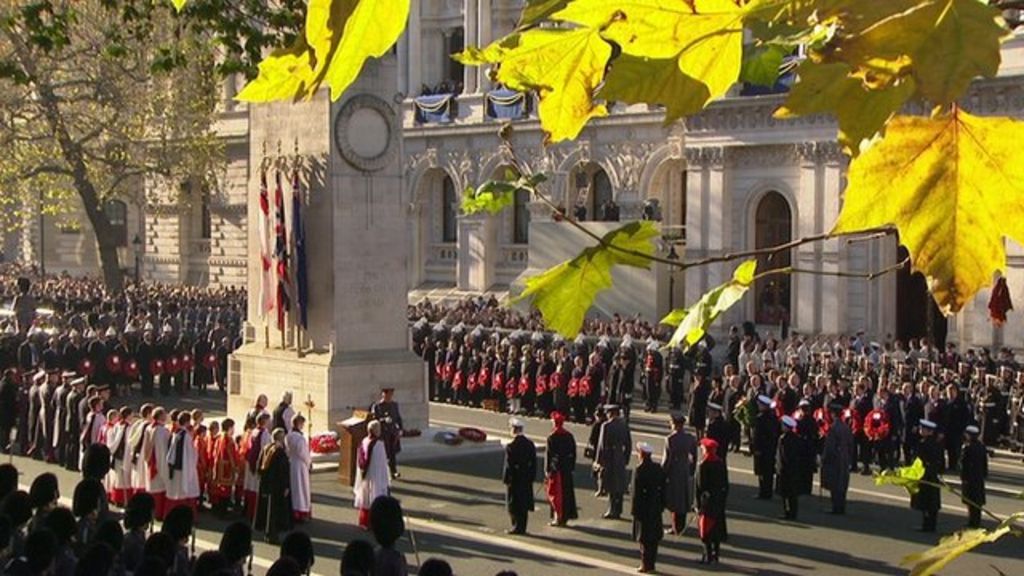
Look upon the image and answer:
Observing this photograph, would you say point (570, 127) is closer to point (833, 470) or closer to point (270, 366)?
point (833, 470)

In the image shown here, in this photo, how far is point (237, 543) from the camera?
485 inches

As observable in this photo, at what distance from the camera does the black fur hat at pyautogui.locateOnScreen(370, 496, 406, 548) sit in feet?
38.9

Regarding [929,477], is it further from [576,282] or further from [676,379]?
[576,282]

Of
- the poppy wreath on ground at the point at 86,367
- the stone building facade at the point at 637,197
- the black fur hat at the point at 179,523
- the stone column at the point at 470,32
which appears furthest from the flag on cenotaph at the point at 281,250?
the stone column at the point at 470,32

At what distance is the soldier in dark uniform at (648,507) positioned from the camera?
1526cm

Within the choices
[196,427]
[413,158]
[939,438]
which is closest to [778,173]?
[413,158]

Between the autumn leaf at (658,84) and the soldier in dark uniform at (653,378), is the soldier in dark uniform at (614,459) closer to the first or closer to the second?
the soldier in dark uniform at (653,378)

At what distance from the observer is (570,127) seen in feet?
7.65

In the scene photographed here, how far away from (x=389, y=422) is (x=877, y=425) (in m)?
7.33

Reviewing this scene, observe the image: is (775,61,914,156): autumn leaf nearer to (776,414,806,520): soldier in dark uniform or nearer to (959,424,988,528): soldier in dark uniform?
(959,424,988,528): soldier in dark uniform

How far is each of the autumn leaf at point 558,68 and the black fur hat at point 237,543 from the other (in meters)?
10.3

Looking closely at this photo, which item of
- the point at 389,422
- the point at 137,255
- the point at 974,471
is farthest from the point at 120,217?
the point at 974,471

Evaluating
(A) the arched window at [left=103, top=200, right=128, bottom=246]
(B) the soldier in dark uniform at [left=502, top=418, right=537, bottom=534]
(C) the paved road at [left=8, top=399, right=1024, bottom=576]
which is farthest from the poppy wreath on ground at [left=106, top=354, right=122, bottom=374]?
(A) the arched window at [left=103, top=200, right=128, bottom=246]

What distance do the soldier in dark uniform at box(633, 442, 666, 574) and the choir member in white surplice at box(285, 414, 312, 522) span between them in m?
3.94
